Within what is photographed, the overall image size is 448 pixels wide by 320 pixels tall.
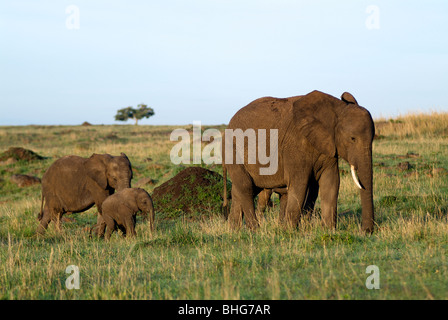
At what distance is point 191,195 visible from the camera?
15375mm

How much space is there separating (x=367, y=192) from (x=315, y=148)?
1145 millimetres

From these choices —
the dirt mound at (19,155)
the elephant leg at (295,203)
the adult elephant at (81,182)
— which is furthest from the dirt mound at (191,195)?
the dirt mound at (19,155)

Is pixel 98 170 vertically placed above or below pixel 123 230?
above

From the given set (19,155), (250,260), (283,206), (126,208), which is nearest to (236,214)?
(283,206)

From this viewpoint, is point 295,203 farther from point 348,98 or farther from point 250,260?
point 250,260

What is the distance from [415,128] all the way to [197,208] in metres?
16.5

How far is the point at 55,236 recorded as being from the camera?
12.4m

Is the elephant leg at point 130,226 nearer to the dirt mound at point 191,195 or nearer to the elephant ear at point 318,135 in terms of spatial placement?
the dirt mound at point 191,195

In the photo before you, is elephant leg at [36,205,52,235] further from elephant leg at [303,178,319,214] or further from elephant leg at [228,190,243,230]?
elephant leg at [303,178,319,214]

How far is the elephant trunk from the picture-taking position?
9398 mm

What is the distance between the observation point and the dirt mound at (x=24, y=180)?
2228 cm

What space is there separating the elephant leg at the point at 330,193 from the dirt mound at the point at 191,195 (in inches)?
186
